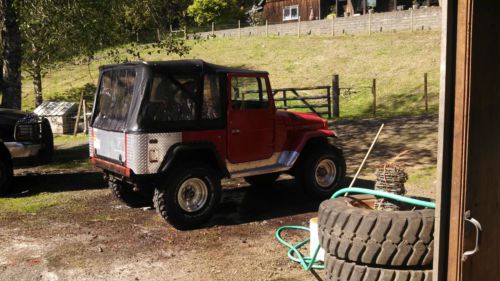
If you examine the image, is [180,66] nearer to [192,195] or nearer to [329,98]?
[192,195]

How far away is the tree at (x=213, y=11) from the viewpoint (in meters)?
50.5

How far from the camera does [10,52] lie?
1228 centimetres

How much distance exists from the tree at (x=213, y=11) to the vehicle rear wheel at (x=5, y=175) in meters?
42.1

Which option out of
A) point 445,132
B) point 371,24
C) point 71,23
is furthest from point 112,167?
point 371,24

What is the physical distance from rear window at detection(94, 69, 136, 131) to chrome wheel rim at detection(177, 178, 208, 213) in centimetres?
115

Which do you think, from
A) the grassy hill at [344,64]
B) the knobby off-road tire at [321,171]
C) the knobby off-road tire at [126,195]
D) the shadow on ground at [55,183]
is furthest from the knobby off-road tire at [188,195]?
the grassy hill at [344,64]

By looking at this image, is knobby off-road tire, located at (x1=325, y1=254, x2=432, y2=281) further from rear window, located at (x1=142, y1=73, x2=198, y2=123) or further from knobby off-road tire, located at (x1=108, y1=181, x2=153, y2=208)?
knobby off-road tire, located at (x1=108, y1=181, x2=153, y2=208)

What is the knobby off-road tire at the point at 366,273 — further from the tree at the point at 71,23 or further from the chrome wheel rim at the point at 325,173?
the tree at the point at 71,23

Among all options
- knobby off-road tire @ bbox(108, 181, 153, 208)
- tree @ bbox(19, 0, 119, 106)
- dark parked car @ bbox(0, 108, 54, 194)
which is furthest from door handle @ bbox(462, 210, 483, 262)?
tree @ bbox(19, 0, 119, 106)

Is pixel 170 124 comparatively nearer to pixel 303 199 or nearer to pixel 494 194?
pixel 303 199

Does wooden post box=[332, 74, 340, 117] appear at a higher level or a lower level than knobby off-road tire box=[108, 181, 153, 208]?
higher

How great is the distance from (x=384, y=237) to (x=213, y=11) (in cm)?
4988

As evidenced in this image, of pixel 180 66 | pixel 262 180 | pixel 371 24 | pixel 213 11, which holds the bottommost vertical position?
pixel 262 180

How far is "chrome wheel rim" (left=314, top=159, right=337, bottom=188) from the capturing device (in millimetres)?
8281
